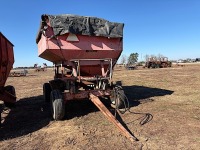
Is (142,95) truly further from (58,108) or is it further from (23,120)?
(23,120)

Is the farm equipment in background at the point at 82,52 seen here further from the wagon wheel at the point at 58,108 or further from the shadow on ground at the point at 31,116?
the shadow on ground at the point at 31,116

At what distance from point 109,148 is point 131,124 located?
5.73ft

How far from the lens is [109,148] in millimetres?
4867

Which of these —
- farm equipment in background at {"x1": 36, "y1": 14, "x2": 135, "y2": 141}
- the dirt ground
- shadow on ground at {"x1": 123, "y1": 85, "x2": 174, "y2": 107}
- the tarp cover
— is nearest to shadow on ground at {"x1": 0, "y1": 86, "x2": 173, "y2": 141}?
the dirt ground

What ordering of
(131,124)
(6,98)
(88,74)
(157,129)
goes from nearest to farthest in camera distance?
(157,129), (131,124), (6,98), (88,74)

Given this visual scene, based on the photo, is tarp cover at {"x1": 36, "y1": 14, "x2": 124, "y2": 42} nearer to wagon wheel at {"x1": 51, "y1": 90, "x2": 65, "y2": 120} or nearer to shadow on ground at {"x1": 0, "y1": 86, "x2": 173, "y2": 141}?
wagon wheel at {"x1": 51, "y1": 90, "x2": 65, "y2": 120}

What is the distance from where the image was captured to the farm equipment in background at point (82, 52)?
7727 millimetres

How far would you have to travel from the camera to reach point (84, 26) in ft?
26.7

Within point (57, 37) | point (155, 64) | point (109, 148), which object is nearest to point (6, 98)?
point (57, 37)

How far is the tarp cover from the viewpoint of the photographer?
7.73 meters

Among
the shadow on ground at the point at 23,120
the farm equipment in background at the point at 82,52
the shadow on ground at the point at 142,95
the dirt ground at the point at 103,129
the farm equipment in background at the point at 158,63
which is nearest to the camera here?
the dirt ground at the point at 103,129

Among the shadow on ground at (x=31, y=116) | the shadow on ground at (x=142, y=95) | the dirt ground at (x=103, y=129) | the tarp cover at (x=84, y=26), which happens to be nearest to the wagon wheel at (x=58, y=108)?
the dirt ground at (x=103, y=129)

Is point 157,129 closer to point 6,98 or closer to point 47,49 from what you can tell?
point 47,49

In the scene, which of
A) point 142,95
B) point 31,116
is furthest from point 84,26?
point 142,95
